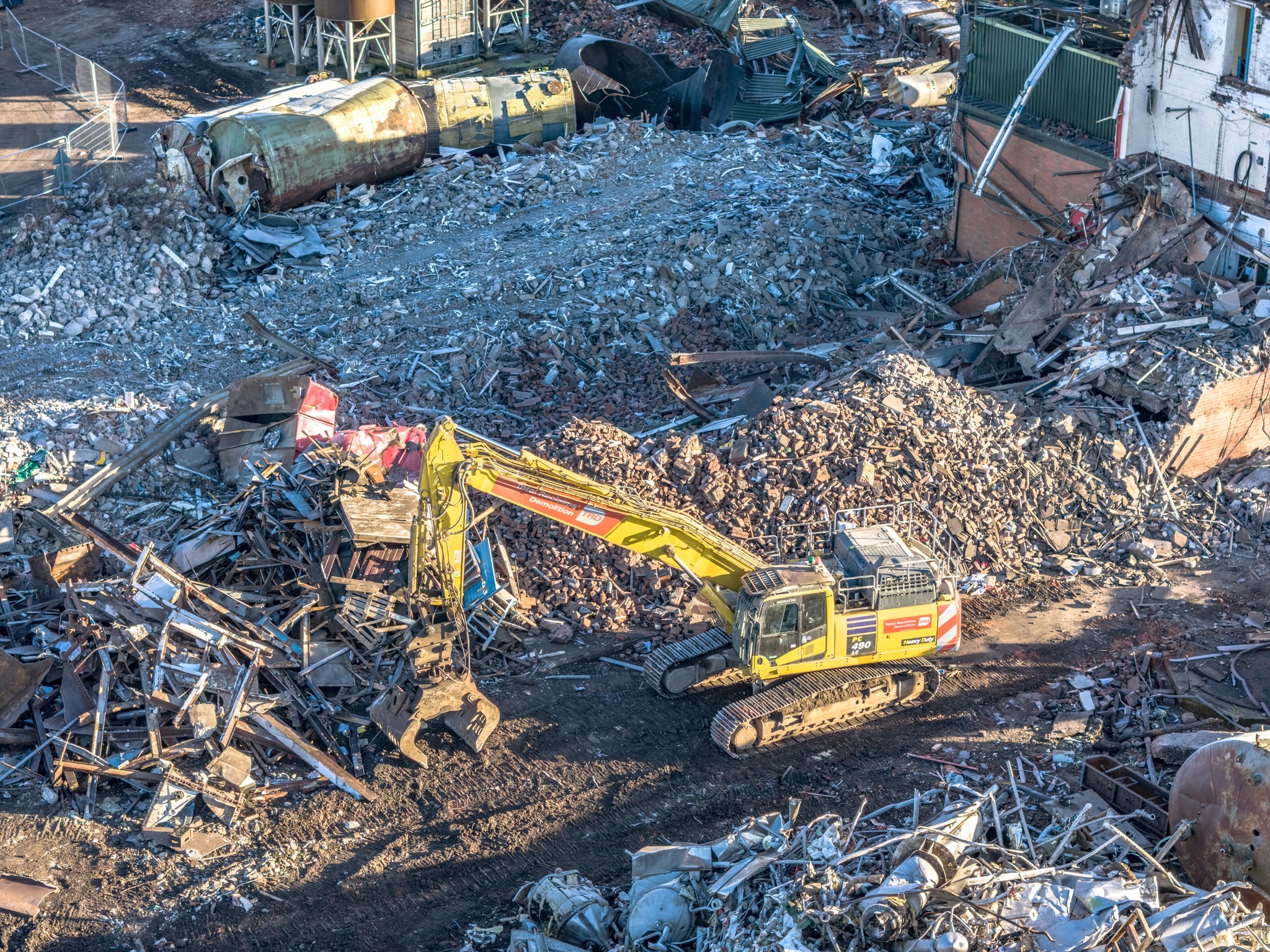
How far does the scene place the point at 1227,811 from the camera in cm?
1291

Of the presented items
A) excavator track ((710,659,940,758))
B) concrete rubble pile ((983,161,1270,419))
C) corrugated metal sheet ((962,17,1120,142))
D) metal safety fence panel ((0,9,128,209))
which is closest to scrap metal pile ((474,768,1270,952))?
excavator track ((710,659,940,758))

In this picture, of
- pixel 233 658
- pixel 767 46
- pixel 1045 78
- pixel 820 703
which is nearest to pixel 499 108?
pixel 767 46

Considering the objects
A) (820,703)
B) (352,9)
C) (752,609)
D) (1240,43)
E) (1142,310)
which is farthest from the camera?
(352,9)

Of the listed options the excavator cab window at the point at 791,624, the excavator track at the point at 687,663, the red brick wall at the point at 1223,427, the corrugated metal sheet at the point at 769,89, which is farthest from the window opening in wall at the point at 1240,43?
the corrugated metal sheet at the point at 769,89

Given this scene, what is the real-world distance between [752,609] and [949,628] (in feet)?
8.42

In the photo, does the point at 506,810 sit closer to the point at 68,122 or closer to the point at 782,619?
the point at 782,619

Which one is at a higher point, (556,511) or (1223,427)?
(556,511)

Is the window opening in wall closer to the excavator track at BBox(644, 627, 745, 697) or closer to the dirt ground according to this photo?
the dirt ground

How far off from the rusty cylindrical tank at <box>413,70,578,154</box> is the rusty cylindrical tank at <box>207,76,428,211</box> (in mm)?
595

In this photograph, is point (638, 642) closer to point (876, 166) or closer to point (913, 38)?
point (876, 166)

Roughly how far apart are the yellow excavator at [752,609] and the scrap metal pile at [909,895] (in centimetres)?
216

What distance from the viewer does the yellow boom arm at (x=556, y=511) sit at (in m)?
14.4

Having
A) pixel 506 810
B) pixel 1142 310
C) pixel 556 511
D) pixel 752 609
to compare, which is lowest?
pixel 506 810

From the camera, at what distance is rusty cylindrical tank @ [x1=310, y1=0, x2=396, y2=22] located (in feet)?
102
